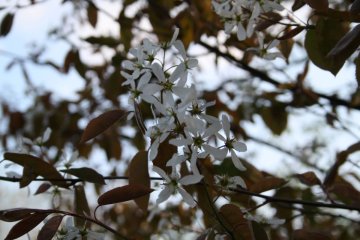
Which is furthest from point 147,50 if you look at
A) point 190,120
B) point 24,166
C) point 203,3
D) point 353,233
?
point 353,233

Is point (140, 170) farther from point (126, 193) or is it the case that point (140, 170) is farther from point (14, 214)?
point (14, 214)

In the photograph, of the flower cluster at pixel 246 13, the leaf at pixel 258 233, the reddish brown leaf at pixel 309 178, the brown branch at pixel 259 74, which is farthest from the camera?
the brown branch at pixel 259 74

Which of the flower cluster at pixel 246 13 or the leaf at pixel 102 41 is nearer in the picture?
the flower cluster at pixel 246 13

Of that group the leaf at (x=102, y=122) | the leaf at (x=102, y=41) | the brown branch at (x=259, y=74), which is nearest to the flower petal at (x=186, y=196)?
the leaf at (x=102, y=122)

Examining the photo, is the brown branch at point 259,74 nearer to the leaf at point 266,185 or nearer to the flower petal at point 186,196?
the leaf at point 266,185

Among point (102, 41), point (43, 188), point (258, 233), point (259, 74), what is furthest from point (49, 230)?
point (259, 74)

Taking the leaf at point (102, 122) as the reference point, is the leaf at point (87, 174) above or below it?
below

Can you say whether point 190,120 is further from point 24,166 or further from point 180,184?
point 24,166
